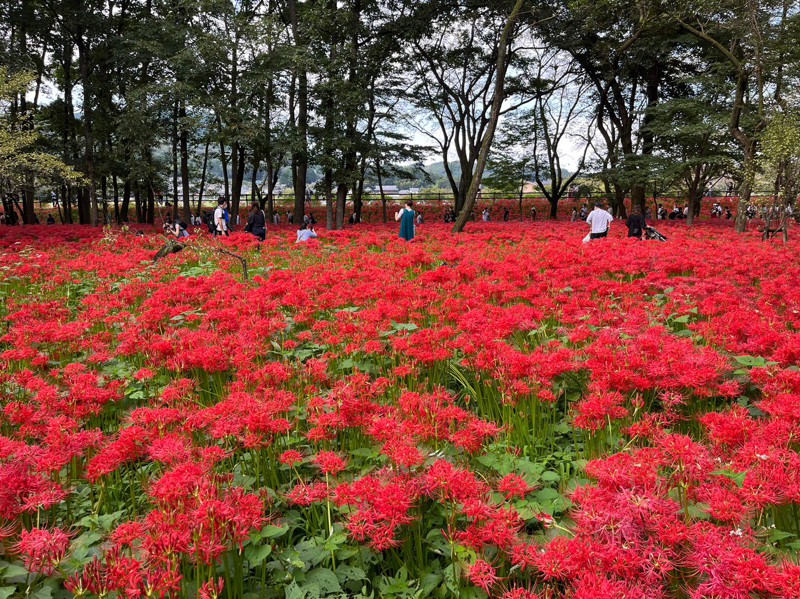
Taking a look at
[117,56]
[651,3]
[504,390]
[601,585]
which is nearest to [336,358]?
[504,390]

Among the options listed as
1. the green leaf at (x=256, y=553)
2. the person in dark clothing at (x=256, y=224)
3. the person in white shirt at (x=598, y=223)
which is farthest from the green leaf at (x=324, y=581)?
the person in dark clothing at (x=256, y=224)

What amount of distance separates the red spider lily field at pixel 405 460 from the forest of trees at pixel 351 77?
1233 centimetres

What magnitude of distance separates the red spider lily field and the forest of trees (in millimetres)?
12327

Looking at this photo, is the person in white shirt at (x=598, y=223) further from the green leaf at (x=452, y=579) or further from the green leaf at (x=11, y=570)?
the green leaf at (x=11, y=570)

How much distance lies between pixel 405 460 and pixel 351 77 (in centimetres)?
2184

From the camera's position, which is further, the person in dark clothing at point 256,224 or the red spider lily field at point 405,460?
the person in dark clothing at point 256,224

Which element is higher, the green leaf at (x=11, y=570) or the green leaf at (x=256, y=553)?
the green leaf at (x=11, y=570)

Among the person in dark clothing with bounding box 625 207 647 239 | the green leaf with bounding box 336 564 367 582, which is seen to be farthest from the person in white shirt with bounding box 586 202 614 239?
the green leaf with bounding box 336 564 367 582

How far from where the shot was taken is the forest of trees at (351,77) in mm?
16047

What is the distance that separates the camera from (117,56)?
20172 mm

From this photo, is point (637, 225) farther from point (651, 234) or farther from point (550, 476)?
point (550, 476)

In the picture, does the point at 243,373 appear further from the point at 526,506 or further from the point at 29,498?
the point at 526,506

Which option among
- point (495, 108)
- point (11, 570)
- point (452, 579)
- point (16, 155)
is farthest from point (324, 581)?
point (16, 155)

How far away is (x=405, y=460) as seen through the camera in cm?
191
